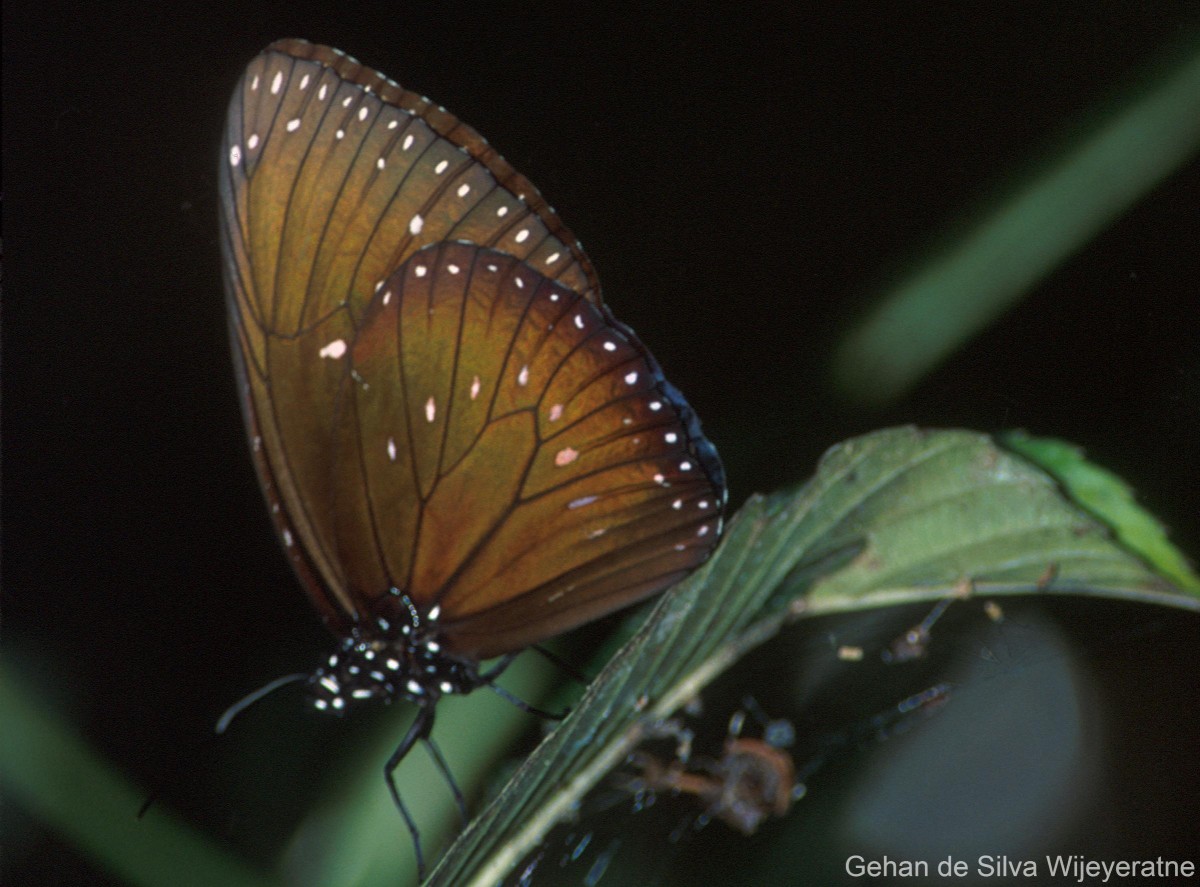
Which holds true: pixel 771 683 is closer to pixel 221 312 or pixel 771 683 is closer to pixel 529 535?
pixel 529 535

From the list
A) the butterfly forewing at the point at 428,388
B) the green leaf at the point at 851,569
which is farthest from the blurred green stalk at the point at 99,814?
the green leaf at the point at 851,569

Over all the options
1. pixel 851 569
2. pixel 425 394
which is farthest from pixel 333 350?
pixel 851 569

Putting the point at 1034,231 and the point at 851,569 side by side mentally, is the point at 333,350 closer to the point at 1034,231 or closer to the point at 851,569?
the point at 851,569

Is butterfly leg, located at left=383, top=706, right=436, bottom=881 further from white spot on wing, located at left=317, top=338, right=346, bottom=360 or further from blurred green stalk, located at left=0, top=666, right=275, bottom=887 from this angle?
white spot on wing, located at left=317, top=338, right=346, bottom=360

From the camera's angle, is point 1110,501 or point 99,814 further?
point 99,814

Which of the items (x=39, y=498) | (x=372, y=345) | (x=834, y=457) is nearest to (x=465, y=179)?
(x=372, y=345)

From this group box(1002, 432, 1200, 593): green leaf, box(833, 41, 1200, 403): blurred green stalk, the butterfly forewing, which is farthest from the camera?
box(833, 41, 1200, 403): blurred green stalk

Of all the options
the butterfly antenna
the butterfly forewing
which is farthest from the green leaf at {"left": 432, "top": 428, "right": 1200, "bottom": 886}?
the butterfly antenna

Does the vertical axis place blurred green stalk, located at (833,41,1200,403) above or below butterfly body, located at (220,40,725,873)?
below
